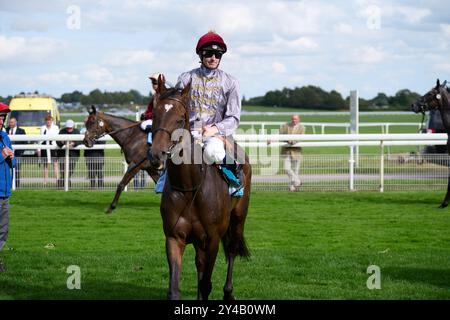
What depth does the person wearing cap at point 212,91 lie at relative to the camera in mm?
6660

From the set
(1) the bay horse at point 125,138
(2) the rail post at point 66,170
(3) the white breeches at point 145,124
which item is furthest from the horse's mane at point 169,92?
(2) the rail post at point 66,170

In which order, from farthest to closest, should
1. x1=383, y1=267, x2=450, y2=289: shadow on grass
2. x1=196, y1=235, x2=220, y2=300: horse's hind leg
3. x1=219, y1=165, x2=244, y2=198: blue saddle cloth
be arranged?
1. x1=383, y1=267, x2=450, y2=289: shadow on grass
2. x1=219, y1=165, x2=244, y2=198: blue saddle cloth
3. x1=196, y1=235, x2=220, y2=300: horse's hind leg

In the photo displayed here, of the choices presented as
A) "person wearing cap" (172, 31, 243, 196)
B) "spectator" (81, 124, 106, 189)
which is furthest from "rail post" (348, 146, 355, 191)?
"person wearing cap" (172, 31, 243, 196)

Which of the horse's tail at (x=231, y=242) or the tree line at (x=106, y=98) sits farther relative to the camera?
the tree line at (x=106, y=98)

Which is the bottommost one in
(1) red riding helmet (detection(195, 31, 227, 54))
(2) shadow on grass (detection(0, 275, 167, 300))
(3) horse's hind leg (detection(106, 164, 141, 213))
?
(2) shadow on grass (detection(0, 275, 167, 300))

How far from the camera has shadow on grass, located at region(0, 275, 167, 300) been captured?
277 inches

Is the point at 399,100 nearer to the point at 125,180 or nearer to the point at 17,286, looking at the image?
the point at 125,180

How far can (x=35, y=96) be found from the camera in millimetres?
28406

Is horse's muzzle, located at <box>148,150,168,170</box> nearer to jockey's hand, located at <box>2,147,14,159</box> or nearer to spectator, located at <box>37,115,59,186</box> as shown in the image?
jockey's hand, located at <box>2,147,14,159</box>

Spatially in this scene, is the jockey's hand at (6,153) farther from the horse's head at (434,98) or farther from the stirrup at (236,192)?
the horse's head at (434,98)

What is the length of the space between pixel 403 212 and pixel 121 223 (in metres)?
4.68

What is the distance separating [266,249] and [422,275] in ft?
7.66

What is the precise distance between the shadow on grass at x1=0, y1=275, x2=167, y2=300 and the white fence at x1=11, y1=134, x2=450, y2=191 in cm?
913

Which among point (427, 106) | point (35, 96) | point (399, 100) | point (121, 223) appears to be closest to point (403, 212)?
point (427, 106)
